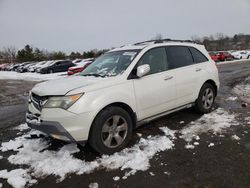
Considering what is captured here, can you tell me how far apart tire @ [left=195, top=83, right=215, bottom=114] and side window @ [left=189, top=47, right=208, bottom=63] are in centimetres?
59

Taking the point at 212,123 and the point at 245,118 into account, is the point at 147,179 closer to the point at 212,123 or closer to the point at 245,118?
the point at 212,123

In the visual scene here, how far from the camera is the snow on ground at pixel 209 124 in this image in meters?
4.36

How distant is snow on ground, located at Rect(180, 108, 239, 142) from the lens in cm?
436

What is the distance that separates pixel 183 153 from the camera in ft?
11.8

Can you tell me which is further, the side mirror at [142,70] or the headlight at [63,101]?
the side mirror at [142,70]

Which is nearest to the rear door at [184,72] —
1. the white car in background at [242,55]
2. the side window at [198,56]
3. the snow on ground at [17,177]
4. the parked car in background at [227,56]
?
the side window at [198,56]

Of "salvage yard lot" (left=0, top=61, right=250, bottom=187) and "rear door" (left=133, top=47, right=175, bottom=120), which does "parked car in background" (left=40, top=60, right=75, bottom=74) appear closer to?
"salvage yard lot" (left=0, top=61, right=250, bottom=187)

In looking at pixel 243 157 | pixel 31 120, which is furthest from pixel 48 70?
pixel 243 157

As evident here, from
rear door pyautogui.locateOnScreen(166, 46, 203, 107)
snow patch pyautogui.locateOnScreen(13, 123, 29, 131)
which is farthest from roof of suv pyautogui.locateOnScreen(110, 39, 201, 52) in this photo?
snow patch pyautogui.locateOnScreen(13, 123, 29, 131)

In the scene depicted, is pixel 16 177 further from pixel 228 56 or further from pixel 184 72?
pixel 228 56

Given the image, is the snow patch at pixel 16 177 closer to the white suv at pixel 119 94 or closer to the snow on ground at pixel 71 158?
the snow on ground at pixel 71 158

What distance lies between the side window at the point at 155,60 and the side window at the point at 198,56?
1011mm

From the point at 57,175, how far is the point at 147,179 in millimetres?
1281

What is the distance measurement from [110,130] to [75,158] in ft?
2.36
